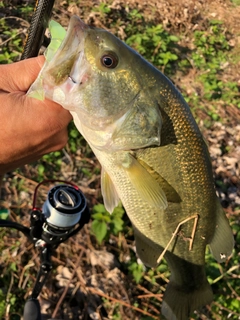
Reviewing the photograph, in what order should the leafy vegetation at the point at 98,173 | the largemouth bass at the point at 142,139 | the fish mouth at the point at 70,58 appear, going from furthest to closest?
the leafy vegetation at the point at 98,173
the largemouth bass at the point at 142,139
the fish mouth at the point at 70,58

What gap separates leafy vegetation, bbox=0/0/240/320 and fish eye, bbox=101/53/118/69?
5.70ft

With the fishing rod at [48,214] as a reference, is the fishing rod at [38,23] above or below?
above

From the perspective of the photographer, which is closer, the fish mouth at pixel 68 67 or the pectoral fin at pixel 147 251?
the fish mouth at pixel 68 67

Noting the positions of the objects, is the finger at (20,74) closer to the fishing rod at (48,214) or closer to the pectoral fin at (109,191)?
the fishing rod at (48,214)

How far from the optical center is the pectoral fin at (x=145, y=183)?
185 centimetres

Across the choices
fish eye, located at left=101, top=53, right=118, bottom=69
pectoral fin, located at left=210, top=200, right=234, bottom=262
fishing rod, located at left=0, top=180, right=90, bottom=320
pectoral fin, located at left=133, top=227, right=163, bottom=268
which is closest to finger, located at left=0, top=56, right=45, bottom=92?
fish eye, located at left=101, top=53, right=118, bottom=69

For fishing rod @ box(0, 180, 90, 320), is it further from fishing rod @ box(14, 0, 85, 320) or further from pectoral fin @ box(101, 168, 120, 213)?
pectoral fin @ box(101, 168, 120, 213)

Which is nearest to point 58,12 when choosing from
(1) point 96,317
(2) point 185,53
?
(2) point 185,53

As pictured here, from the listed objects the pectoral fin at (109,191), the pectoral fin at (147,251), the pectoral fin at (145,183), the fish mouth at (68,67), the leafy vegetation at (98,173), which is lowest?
the leafy vegetation at (98,173)

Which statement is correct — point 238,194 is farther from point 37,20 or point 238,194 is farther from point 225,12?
point 225,12

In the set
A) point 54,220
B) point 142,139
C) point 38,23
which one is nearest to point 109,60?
point 142,139

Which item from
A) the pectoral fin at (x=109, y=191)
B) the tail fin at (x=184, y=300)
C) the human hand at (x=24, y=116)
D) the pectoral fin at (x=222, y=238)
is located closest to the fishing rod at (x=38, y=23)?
the human hand at (x=24, y=116)

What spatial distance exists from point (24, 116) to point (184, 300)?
148 cm

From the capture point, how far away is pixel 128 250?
347 cm
